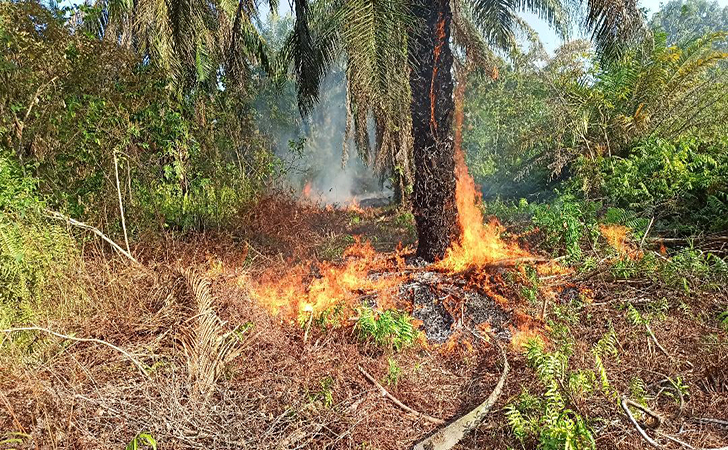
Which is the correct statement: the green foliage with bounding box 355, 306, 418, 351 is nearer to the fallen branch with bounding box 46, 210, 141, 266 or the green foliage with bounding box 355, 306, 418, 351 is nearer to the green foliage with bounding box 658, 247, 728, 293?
the fallen branch with bounding box 46, 210, 141, 266

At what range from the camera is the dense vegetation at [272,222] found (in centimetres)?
331

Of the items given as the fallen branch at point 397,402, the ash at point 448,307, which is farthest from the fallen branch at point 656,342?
the fallen branch at point 397,402

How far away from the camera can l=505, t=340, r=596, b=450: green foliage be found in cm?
251

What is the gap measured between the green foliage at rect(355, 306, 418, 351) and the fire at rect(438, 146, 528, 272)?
160 cm

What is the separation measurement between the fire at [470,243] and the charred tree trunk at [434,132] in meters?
0.17

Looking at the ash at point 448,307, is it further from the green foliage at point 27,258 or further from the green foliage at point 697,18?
the green foliage at point 697,18

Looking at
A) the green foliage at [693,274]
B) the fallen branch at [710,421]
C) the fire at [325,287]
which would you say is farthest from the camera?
the fire at [325,287]

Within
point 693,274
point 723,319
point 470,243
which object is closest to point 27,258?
point 470,243

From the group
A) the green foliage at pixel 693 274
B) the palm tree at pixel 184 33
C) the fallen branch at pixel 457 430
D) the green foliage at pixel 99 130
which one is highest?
the palm tree at pixel 184 33

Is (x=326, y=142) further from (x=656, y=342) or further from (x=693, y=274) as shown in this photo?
(x=656, y=342)

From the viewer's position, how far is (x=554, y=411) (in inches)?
111

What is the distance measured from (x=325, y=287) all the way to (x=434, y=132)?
2504mm

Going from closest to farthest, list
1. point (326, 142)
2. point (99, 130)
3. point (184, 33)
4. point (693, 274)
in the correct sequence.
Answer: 1. point (693, 274)
2. point (99, 130)
3. point (184, 33)
4. point (326, 142)

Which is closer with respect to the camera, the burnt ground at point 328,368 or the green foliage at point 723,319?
the burnt ground at point 328,368
